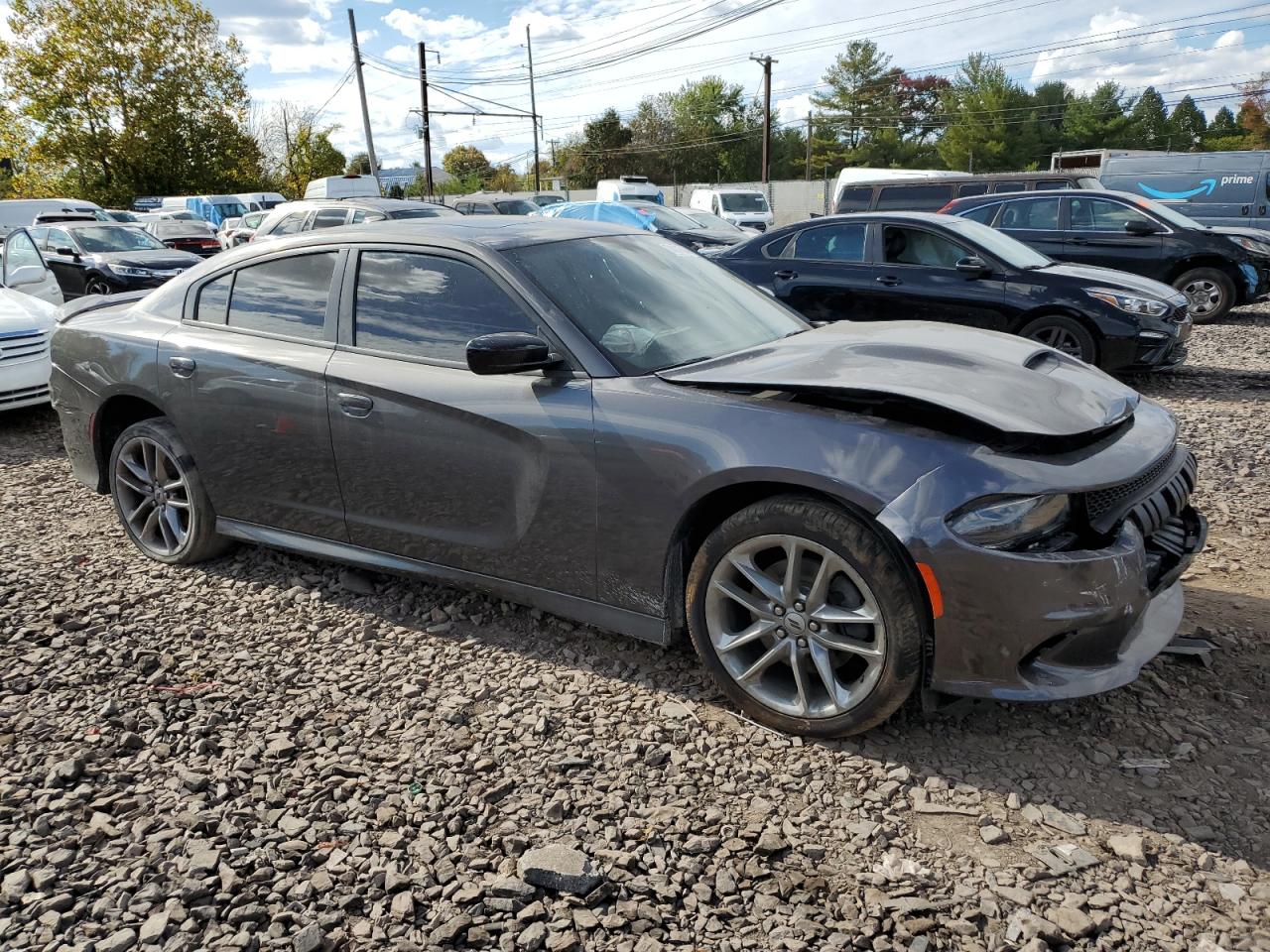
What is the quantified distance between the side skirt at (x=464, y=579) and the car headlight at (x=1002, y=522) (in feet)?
3.45

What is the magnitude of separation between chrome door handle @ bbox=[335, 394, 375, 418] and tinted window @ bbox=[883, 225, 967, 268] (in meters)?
6.07

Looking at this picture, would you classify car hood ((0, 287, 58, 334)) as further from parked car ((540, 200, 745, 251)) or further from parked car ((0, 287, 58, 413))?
parked car ((540, 200, 745, 251))

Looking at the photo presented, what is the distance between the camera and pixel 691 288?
3.81 meters

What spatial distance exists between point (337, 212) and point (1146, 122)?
7665cm

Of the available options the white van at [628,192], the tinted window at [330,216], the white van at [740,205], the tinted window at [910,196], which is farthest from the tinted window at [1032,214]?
the white van at [628,192]

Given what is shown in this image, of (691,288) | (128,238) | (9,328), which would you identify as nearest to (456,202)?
(128,238)

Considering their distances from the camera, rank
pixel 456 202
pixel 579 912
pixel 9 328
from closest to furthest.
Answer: pixel 579 912 < pixel 9 328 < pixel 456 202

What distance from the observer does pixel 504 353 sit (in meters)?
3.06

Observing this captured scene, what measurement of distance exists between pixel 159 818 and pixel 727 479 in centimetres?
190

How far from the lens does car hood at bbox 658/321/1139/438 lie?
108 inches

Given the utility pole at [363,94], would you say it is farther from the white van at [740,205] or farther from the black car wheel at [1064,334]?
the black car wheel at [1064,334]

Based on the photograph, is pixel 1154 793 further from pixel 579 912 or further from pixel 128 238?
pixel 128 238

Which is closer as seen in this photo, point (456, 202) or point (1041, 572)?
point (1041, 572)

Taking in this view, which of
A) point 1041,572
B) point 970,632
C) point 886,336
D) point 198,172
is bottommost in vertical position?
point 970,632
